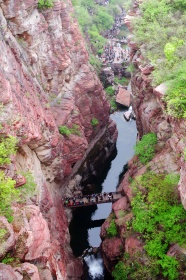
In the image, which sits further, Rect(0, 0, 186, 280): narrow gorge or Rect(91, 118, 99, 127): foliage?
Rect(91, 118, 99, 127): foliage

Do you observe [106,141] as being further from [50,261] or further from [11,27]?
[50,261]

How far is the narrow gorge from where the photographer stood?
15.9 m

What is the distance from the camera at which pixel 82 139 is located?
30.0m

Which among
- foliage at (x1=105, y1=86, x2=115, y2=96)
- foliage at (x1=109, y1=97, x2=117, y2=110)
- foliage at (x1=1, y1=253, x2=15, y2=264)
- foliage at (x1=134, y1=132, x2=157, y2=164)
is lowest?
foliage at (x1=1, y1=253, x2=15, y2=264)

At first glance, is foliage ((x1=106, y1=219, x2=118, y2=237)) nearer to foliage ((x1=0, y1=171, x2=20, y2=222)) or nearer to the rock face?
foliage ((x1=0, y1=171, x2=20, y2=222))

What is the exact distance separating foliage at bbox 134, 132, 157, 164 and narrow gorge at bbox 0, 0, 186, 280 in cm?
8

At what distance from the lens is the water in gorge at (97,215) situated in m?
29.3

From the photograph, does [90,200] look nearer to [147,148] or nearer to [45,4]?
[147,148]

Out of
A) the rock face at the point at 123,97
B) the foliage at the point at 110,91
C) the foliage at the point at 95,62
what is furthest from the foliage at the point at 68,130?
the rock face at the point at 123,97

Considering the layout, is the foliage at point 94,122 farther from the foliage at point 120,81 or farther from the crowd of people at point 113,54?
the crowd of people at point 113,54

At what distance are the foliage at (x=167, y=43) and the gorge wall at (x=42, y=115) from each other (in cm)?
752

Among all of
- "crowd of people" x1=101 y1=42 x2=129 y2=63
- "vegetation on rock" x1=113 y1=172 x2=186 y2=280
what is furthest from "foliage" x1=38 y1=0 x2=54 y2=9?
"crowd of people" x1=101 y1=42 x2=129 y2=63

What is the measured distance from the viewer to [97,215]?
3450cm

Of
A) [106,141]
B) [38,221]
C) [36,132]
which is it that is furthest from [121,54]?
[38,221]
